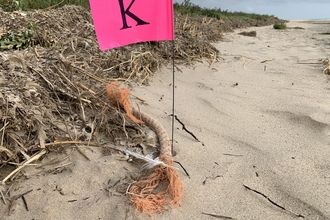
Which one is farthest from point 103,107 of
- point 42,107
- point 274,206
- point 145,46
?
point 145,46

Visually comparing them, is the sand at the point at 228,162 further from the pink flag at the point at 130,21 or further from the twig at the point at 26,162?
the pink flag at the point at 130,21

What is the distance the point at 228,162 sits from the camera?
2.02 metres

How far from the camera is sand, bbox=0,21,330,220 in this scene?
161 cm

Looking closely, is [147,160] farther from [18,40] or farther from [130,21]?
[18,40]

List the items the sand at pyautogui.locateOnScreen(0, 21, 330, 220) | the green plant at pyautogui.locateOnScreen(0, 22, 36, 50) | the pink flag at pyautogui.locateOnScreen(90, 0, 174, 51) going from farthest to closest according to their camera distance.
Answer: the green plant at pyautogui.locateOnScreen(0, 22, 36, 50), the pink flag at pyautogui.locateOnScreen(90, 0, 174, 51), the sand at pyautogui.locateOnScreen(0, 21, 330, 220)

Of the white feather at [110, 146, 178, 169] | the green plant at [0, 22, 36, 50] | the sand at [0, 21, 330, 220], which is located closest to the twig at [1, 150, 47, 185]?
the sand at [0, 21, 330, 220]

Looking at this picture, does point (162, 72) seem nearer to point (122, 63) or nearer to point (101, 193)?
point (122, 63)

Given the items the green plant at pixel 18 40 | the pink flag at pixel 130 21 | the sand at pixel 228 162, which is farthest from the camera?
the green plant at pixel 18 40

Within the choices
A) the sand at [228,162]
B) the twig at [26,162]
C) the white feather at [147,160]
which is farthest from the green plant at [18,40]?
the white feather at [147,160]

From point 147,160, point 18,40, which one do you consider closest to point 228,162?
point 147,160

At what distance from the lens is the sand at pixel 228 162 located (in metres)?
1.61

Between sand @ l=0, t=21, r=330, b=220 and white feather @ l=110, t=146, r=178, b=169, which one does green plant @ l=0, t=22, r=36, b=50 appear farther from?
white feather @ l=110, t=146, r=178, b=169

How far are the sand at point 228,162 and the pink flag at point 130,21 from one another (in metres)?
0.77

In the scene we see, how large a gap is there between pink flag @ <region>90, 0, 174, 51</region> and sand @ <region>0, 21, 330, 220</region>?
2.54ft
